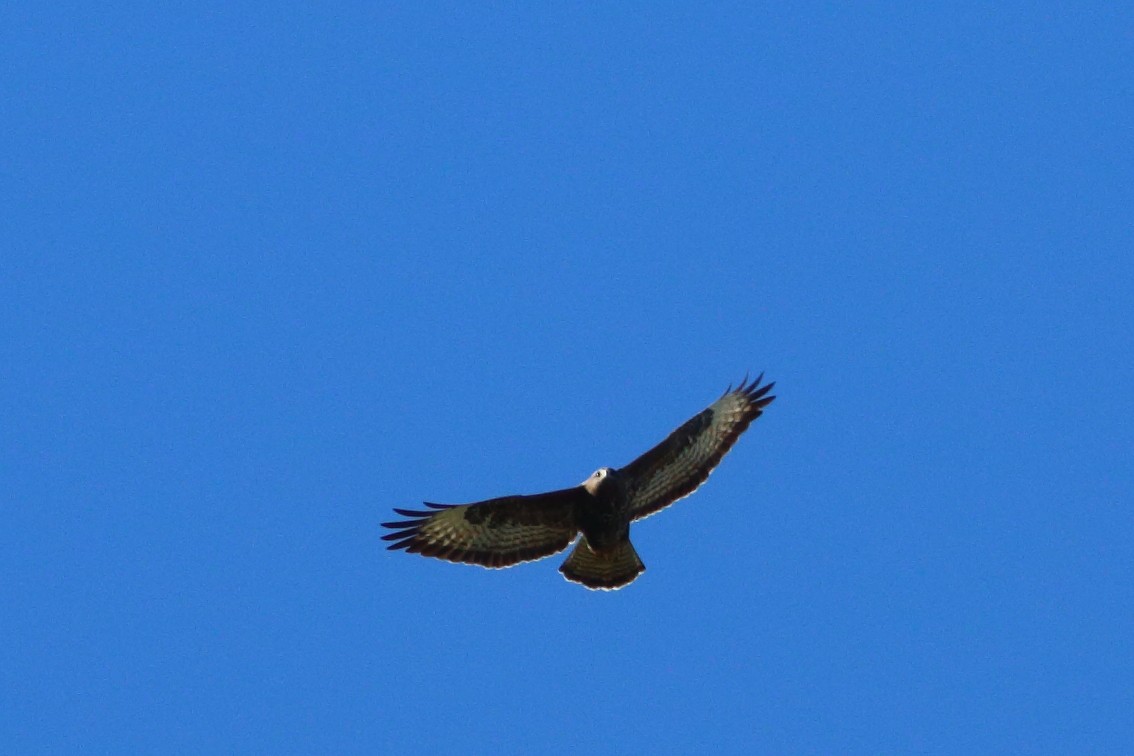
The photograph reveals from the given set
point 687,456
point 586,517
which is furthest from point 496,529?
point 687,456

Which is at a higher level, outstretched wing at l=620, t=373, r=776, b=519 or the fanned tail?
outstretched wing at l=620, t=373, r=776, b=519

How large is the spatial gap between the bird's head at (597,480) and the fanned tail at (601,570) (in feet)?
2.58

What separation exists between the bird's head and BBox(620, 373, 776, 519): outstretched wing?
384 mm

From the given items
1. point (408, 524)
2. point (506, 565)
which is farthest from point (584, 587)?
point (408, 524)

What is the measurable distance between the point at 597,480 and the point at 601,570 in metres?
1.10

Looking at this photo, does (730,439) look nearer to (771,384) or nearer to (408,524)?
(771,384)

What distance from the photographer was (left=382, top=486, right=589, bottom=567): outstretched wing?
1606 centimetres

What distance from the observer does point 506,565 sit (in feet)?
53.7

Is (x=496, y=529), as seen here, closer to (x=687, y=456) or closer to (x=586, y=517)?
(x=586, y=517)

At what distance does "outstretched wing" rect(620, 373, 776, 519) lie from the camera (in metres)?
16.4

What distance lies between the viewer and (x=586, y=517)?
16031 millimetres

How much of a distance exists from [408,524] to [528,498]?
3.76 feet

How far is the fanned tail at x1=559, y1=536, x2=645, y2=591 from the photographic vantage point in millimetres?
16422

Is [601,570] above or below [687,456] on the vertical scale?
below
